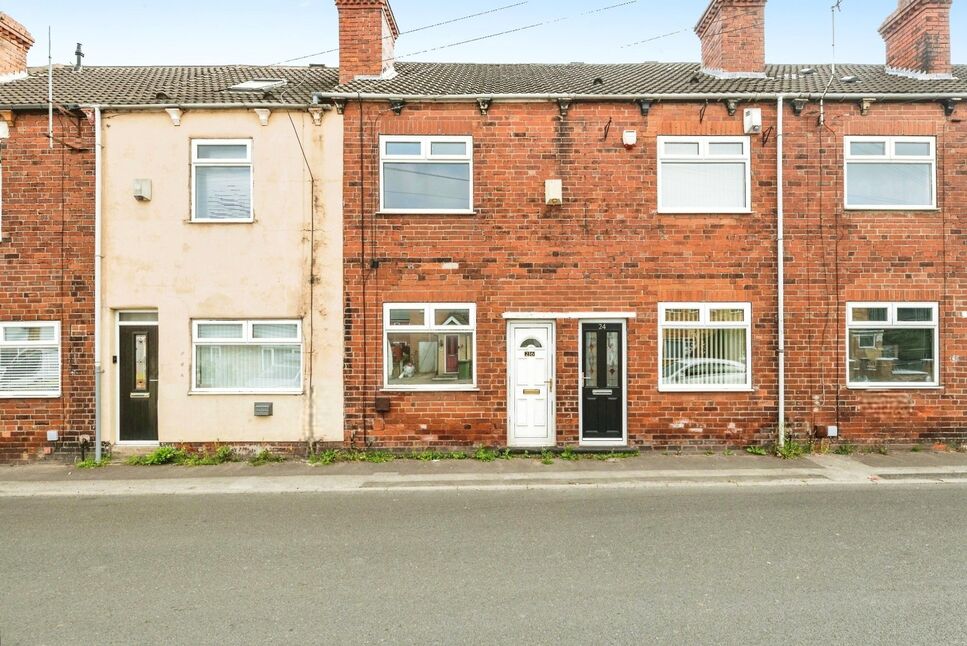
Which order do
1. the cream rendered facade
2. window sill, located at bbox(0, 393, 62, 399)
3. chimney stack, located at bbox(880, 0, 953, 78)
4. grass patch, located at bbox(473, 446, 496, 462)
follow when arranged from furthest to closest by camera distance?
1. chimney stack, located at bbox(880, 0, 953, 78)
2. the cream rendered facade
3. window sill, located at bbox(0, 393, 62, 399)
4. grass patch, located at bbox(473, 446, 496, 462)

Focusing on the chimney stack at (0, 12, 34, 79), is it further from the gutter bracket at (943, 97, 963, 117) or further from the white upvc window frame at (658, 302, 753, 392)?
the gutter bracket at (943, 97, 963, 117)

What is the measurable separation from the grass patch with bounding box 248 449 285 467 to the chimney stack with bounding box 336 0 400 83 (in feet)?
23.8

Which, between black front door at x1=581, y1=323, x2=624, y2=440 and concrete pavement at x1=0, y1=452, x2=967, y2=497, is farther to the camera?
black front door at x1=581, y1=323, x2=624, y2=440

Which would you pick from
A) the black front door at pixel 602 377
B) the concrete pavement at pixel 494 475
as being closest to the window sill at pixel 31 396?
the concrete pavement at pixel 494 475

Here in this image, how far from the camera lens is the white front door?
399 inches

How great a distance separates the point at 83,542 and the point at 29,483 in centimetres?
371

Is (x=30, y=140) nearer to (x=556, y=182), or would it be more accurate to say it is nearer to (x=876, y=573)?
(x=556, y=182)

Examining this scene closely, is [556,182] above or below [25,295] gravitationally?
above

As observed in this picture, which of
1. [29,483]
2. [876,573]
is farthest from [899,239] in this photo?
[29,483]

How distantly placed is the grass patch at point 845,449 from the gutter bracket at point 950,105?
6.07 metres

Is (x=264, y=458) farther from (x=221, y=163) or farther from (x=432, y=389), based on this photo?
(x=221, y=163)

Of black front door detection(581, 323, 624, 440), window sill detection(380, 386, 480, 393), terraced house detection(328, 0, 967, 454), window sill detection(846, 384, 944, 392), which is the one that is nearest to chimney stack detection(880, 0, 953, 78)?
terraced house detection(328, 0, 967, 454)

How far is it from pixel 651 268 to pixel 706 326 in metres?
1.40

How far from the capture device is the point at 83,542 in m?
5.89
